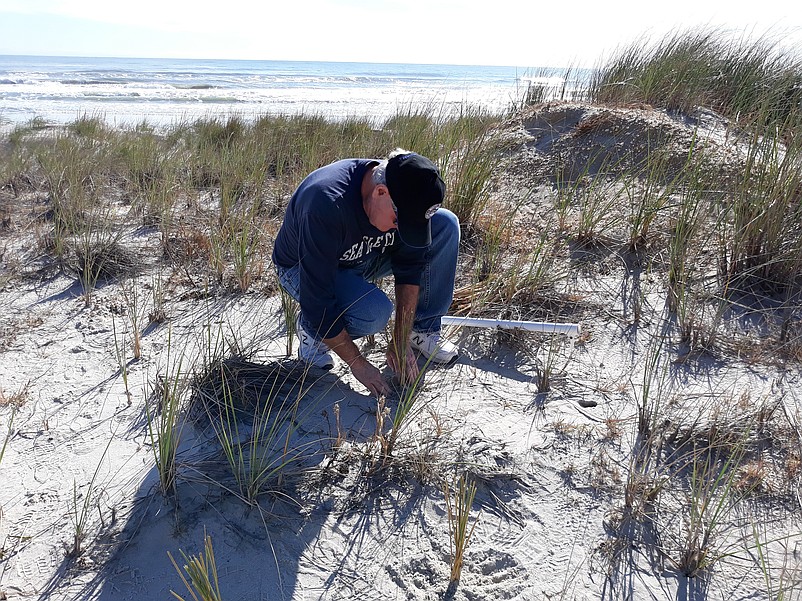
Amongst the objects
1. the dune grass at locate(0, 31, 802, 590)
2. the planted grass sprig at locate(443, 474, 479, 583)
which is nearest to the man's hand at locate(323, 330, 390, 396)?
the dune grass at locate(0, 31, 802, 590)

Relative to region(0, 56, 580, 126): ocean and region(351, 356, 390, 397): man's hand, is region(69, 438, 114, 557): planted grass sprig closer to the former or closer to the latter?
region(351, 356, 390, 397): man's hand

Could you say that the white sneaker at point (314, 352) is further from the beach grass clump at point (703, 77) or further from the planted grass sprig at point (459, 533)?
the beach grass clump at point (703, 77)

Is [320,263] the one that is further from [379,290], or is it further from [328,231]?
[379,290]

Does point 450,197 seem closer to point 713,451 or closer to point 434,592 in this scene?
point 713,451

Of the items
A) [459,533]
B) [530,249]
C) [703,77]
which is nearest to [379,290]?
[459,533]

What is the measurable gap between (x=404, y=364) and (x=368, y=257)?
20.4 inches

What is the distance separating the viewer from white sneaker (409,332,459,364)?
2605mm

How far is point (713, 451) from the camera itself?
2.04 metres

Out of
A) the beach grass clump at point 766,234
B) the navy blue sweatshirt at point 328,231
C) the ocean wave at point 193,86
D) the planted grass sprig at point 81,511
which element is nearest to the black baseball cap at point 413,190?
the navy blue sweatshirt at point 328,231

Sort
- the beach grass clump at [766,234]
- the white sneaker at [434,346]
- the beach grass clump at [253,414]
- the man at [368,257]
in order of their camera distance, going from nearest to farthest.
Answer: the beach grass clump at [253,414], the man at [368,257], the white sneaker at [434,346], the beach grass clump at [766,234]

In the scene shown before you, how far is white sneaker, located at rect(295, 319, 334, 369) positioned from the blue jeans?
0.15ft

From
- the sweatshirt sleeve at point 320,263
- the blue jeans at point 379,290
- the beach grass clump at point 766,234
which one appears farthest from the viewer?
the beach grass clump at point 766,234

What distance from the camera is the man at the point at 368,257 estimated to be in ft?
6.55

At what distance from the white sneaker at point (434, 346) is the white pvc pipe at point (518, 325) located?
0.40ft
